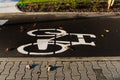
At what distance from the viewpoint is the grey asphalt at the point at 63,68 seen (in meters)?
7.08

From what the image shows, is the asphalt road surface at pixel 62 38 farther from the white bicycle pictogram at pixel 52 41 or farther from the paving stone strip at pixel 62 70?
the paving stone strip at pixel 62 70

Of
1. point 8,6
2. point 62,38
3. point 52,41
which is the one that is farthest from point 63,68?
point 8,6

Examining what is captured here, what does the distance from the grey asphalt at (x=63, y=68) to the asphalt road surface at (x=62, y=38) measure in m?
0.43

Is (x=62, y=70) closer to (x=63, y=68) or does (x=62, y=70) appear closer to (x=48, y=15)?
(x=63, y=68)

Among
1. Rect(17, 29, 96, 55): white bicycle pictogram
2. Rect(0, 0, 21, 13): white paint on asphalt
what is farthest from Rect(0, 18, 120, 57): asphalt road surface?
Rect(0, 0, 21, 13): white paint on asphalt

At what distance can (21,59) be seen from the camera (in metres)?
8.01

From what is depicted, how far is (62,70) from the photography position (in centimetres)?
741

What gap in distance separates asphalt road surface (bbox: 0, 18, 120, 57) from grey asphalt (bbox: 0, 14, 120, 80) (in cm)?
43

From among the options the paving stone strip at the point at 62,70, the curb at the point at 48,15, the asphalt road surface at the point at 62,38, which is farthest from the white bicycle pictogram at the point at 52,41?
the curb at the point at 48,15

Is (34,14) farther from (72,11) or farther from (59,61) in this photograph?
(59,61)

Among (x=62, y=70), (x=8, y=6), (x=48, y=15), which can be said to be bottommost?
(x=62, y=70)

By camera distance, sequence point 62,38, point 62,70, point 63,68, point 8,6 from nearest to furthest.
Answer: point 62,70 → point 63,68 → point 62,38 → point 8,6

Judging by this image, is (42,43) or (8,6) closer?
(42,43)

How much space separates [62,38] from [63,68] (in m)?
2.23
